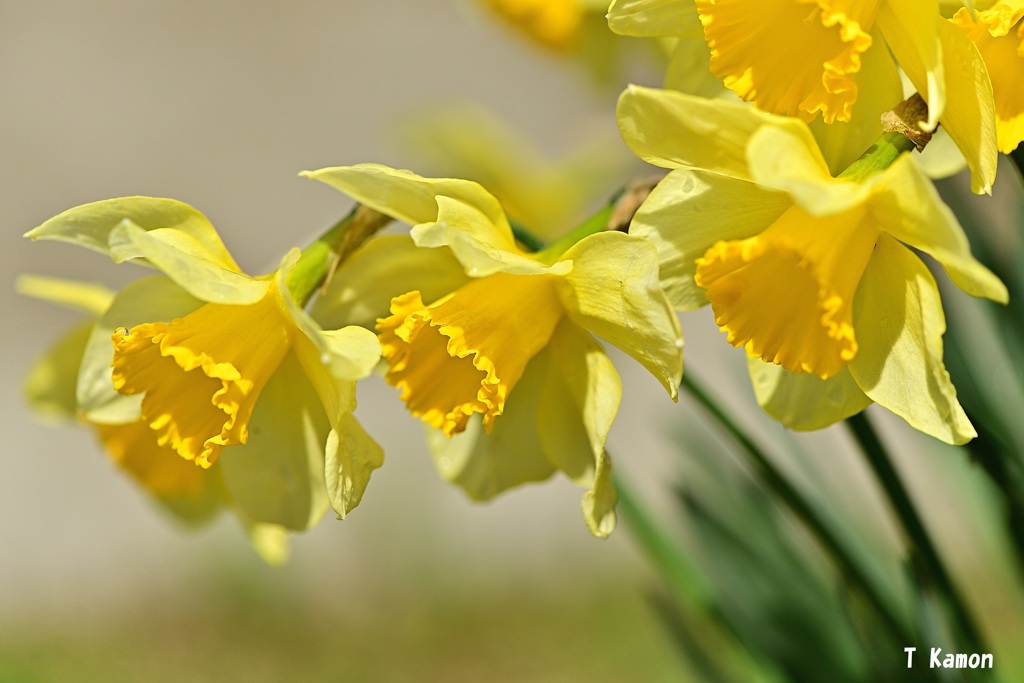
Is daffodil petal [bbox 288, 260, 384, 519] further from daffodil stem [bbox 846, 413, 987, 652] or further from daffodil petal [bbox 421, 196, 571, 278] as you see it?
daffodil stem [bbox 846, 413, 987, 652]

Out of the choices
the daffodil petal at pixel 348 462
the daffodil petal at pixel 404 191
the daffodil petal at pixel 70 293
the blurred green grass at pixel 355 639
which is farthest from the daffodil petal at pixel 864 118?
the blurred green grass at pixel 355 639

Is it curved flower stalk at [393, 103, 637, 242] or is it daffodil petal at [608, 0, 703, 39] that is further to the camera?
curved flower stalk at [393, 103, 637, 242]

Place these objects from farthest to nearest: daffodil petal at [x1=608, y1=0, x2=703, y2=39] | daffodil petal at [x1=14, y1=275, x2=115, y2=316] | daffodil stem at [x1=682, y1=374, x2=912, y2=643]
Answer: daffodil petal at [x1=14, y1=275, x2=115, y2=316] < daffodil stem at [x1=682, y1=374, x2=912, y2=643] < daffodil petal at [x1=608, y1=0, x2=703, y2=39]

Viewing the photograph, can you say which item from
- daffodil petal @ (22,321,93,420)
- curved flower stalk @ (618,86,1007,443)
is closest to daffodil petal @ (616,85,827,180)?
curved flower stalk @ (618,86,1007,443)

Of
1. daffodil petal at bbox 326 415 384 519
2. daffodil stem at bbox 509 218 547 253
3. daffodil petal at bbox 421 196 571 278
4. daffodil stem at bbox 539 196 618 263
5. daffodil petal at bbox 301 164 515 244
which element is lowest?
daffodil petal at bbox 326 415 384 519

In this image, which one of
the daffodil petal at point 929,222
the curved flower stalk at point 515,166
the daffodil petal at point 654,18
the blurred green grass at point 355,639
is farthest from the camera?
the blurred green grass at point 355,639

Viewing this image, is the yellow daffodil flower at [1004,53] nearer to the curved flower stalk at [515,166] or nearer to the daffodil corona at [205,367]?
the daffodil corona at [205,367]
